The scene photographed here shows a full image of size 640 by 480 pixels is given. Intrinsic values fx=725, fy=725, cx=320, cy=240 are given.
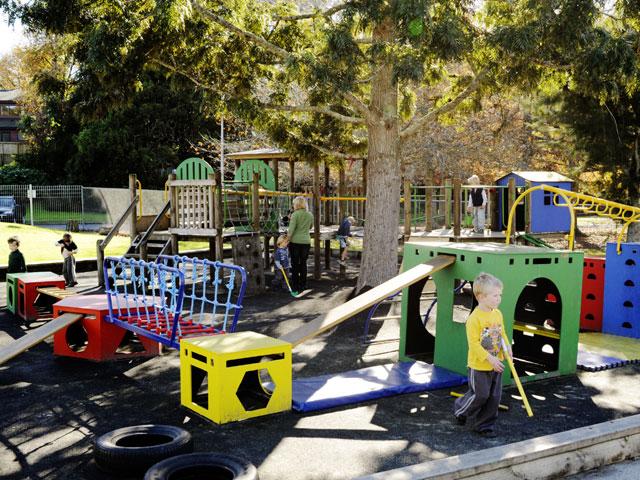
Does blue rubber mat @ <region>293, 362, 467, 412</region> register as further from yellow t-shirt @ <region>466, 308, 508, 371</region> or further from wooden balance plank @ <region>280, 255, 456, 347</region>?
yellow t-shirt @ <region>466, 308, 508, 371</region>

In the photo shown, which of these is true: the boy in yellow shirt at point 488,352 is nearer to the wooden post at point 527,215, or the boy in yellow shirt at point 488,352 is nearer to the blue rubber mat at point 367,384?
the blue rubber mat at point 367,384

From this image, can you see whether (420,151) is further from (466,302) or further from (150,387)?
(150,387)

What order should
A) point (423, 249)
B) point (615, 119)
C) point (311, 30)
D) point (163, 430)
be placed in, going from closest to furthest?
point (163, 430)
point (423, 249)
point (311, 30)
point (615, 119)

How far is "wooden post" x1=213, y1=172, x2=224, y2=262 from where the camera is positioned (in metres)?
14.8

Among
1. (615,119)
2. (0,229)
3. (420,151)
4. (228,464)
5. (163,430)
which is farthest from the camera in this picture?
(420,151)

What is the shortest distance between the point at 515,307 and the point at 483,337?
2.51 metres

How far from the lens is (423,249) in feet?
28.1

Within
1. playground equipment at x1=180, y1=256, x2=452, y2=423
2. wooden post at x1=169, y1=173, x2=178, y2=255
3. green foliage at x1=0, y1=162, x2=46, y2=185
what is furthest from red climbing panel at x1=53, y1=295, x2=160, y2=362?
green foliage at x1=0, y1=162, x2=46, y2=185

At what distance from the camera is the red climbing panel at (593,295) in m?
11.2

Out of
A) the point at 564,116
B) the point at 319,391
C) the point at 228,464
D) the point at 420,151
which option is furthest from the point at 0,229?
the point at 228,464

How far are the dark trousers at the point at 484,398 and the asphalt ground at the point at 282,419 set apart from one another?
0.18m

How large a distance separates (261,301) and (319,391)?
274 inches

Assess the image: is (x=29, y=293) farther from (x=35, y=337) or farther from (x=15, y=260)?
(x=35, y=337)

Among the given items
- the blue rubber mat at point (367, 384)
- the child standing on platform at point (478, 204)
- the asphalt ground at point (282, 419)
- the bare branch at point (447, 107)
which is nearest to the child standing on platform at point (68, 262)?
the asphalt ground at point (282, 419)
